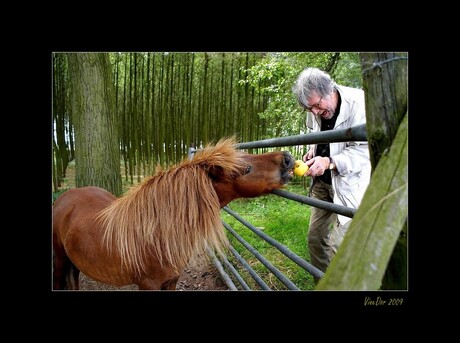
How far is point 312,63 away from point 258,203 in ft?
6.26

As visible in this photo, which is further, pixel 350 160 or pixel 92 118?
pixel 92 118

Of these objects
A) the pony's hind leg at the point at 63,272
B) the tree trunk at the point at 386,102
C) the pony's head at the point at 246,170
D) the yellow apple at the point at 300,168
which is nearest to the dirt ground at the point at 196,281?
the pony's hind leg at the point at 63,272

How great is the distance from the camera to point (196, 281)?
96.9 inches

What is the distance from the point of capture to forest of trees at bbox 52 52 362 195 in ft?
9.72

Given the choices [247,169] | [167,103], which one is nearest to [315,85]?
[247,169]

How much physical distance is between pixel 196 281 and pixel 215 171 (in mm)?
1382

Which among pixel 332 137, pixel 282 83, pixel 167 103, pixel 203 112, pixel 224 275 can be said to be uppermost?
pixel 282 83

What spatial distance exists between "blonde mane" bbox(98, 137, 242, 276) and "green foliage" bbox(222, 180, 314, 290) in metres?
1.02

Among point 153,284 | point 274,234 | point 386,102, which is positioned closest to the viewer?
point 386,102

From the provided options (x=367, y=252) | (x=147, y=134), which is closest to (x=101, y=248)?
(x=367, y=252)

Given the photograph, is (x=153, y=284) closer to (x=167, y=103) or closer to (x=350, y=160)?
(x=350, y=160)

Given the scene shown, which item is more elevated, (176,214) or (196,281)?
(176,214)

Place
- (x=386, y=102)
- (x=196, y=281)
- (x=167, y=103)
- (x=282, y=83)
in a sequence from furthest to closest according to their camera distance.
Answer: (x=167, y=103) → (x=282, y=83) → (x=196, y=281) → (x=386, y=102)

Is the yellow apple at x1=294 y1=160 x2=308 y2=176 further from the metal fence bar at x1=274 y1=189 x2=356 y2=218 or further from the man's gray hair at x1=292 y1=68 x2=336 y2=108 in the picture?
the man's gray hair at x1=292 y1=68 x2=336 y2=108
